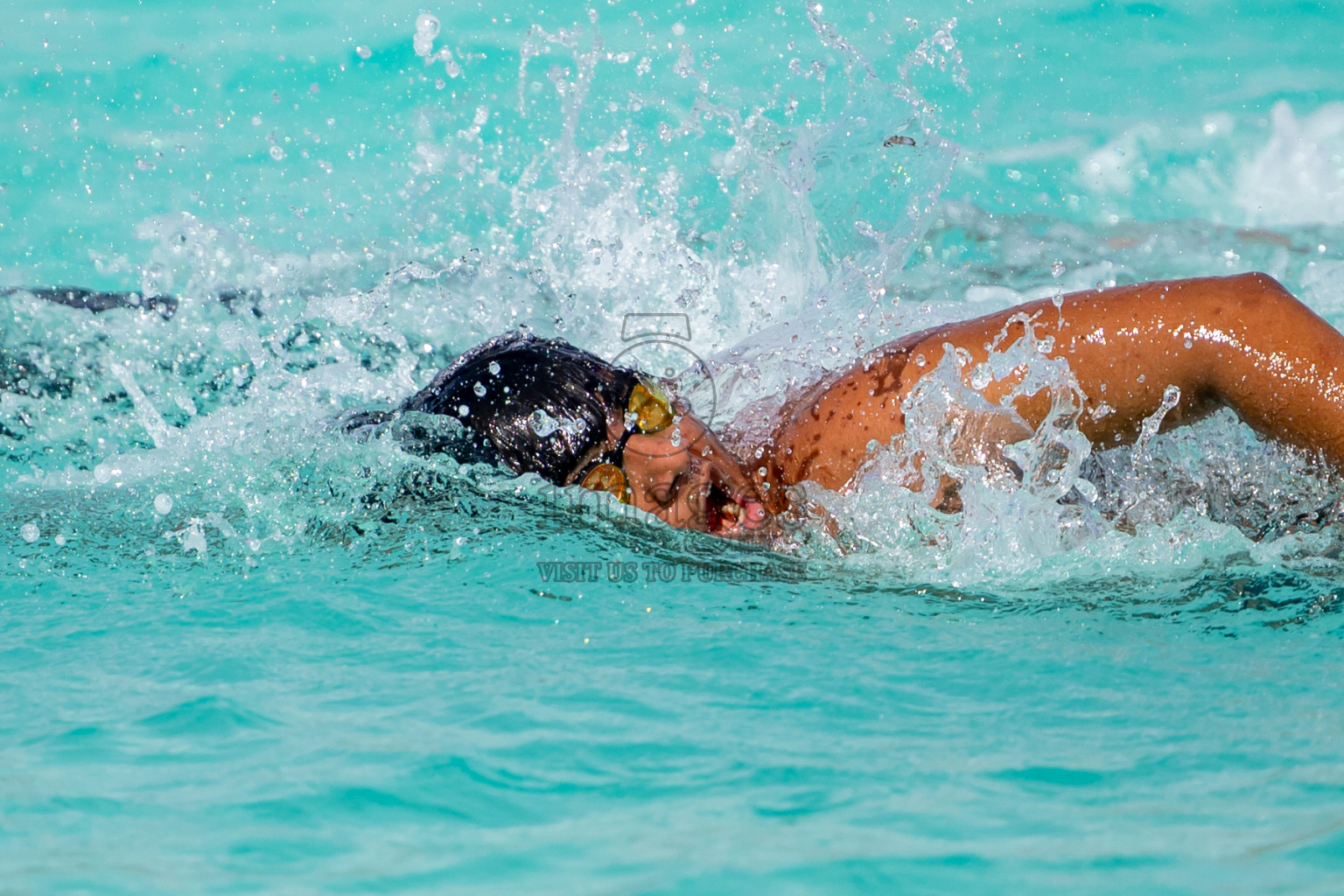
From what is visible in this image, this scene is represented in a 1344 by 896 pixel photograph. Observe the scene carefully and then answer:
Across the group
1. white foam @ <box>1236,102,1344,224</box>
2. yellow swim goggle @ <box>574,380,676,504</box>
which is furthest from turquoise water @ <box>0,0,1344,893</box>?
white foam @ <box>1236,102,1344,224</box>

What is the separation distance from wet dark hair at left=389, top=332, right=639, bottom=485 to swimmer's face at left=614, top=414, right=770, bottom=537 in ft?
0.30

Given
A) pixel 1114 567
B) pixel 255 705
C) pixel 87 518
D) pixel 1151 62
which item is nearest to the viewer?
pixel 255 705

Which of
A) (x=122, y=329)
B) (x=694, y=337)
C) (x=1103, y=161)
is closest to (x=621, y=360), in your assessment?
(x=694, y=337)

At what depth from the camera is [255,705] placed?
196cm

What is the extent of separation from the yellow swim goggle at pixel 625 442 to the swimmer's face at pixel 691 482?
0.04 feet

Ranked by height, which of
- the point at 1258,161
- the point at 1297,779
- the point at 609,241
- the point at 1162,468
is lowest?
the point at 1297,779

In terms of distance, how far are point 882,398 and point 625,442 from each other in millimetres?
579

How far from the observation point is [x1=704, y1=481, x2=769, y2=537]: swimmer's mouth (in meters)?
2.68

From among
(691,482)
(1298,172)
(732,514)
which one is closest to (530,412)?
(691,482)

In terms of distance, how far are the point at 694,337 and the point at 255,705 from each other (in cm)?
310

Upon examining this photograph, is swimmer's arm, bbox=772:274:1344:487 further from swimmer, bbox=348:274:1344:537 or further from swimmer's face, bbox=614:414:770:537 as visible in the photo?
swimmer's face, bbox=614:414:770:537

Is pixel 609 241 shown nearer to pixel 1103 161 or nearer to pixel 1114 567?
pixel 1114 567

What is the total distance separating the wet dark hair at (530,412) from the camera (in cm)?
255

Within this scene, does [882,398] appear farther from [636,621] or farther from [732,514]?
[636,621]
